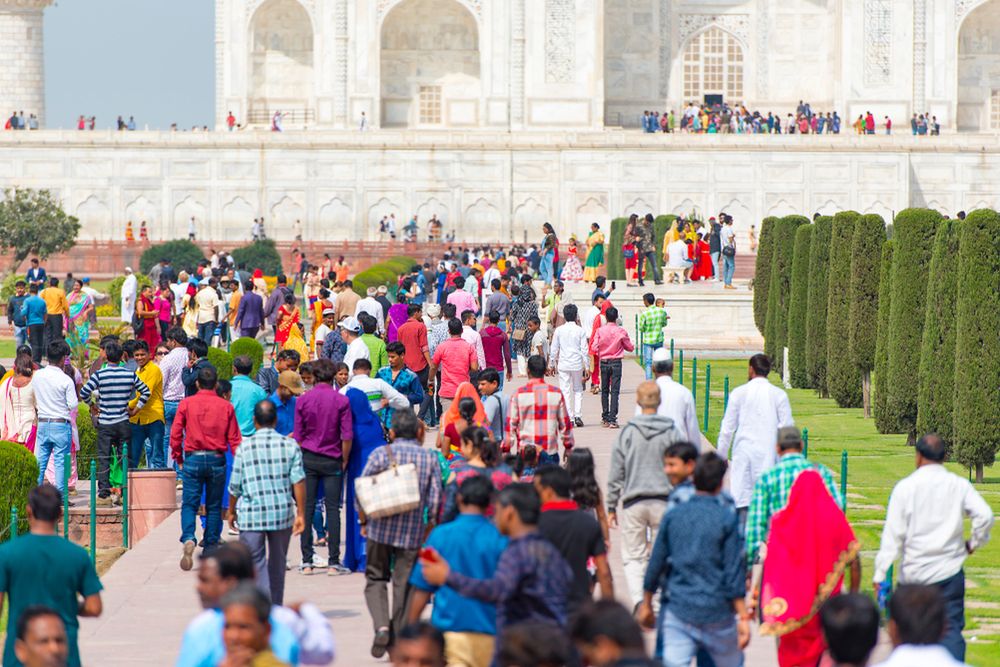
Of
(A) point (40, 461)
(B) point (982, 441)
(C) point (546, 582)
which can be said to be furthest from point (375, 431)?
(B) point (982, 441)

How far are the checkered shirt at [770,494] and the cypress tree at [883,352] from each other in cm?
1007

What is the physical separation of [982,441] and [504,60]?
36.6 meters

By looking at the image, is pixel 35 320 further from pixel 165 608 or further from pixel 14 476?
pixel 165 608

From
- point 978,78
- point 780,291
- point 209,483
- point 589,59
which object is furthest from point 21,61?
point 209,483

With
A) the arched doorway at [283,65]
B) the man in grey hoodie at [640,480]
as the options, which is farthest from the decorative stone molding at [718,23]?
the man in grey hoodie at [640,480]

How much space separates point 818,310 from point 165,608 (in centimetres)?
1346

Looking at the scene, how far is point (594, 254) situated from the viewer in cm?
3128

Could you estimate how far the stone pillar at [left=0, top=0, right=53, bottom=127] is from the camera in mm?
53531

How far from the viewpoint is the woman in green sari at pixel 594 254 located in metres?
31.1

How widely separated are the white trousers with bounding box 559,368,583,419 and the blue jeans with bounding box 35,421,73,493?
5.13 m

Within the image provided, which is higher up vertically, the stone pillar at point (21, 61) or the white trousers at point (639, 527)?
the stone pillar at point (21, 61)

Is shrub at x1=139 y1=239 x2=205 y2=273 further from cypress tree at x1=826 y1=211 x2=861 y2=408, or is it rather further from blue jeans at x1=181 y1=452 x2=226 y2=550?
blue jeans at x1=181 y1=452 x2=226 y2=550

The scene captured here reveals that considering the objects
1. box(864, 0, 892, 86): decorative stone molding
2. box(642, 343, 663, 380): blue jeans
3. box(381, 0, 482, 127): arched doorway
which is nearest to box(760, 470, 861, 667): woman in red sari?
box(642, 343, 663, 380): blue jeans

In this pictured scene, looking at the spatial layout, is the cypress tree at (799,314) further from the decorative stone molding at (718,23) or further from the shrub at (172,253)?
the decorative stone molding at (718,23)
